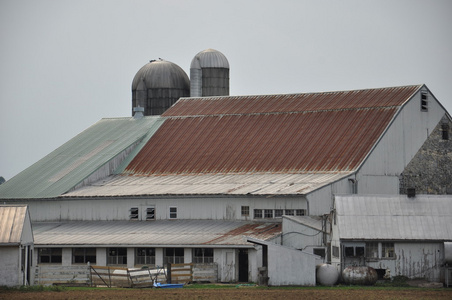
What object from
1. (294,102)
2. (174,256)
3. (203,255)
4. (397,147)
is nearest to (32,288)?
(174,256)

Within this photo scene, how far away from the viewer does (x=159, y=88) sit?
4178 inches

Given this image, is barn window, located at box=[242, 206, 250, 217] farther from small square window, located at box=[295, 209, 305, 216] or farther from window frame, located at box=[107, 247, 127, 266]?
window frame, located at box=[107, 247, 127, 266]

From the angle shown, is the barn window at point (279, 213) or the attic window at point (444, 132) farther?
the attic window at point (444, 132)

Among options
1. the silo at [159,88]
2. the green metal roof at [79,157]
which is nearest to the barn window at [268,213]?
the green metal roof at [79,157]

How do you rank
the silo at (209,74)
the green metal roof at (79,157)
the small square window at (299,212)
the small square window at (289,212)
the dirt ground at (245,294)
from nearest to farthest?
the dirt ground at (245,294) → the small square window at (299,212) → the small square window at (289,212) → the green metal roof at (79,157) → the silo at (209,74)

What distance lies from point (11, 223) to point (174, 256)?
37.0 feet

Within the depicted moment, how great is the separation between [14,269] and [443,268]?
75.3ft

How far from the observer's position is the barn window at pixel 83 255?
243 ft

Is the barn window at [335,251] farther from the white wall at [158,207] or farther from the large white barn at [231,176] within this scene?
the white wall at [158,207]

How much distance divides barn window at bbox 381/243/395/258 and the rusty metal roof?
475 inches

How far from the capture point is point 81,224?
266 ft

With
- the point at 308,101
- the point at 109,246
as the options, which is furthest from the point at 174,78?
the point at 109,246

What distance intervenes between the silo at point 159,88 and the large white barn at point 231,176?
11.2 metres

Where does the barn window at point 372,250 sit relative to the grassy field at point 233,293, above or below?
above
